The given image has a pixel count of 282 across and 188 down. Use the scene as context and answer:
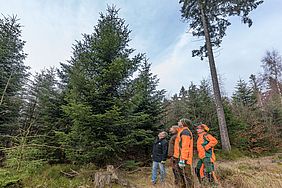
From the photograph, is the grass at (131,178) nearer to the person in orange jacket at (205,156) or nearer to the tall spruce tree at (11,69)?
the person in orange jacket at (205,156)

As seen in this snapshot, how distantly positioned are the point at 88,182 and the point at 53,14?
27.7ft

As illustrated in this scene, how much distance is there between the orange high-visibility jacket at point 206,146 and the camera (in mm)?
4488

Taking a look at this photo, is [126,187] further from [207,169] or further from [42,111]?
[42,111]

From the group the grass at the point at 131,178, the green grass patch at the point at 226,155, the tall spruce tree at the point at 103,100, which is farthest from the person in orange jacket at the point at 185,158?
the green grass patch at the point at 226,155

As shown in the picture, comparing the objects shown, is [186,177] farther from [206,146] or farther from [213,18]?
[213,18]

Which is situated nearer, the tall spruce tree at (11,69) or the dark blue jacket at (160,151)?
the dark blue jacket at (160,151)

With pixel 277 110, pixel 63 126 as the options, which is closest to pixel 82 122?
pixel 63 126

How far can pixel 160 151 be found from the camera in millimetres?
5664

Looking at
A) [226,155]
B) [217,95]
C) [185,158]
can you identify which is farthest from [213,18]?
[185,158]

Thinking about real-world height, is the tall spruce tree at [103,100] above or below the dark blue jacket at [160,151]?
above

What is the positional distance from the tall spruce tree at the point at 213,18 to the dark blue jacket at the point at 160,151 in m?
6.24

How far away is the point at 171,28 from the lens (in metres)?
12.5

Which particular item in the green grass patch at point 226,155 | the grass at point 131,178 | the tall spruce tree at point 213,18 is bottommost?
the grass at point 131,178

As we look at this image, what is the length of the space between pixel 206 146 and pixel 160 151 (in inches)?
65.8
